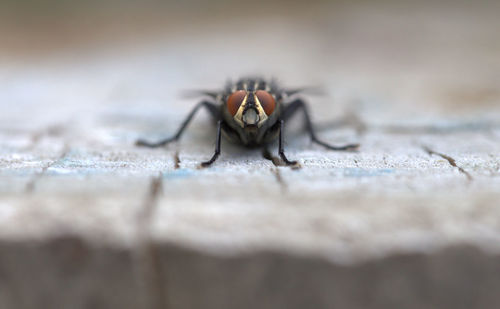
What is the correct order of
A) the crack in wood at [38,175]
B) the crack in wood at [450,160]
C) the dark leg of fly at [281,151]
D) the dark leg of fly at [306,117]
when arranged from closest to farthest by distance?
the crack in wood at [38,175]
the crack in wood at [450,160]
the dark leg of fly at [281,151]
the dark leg of fly at [306,117]

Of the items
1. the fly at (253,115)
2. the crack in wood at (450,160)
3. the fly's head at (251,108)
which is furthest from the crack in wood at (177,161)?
the crack in wood at (450,160)

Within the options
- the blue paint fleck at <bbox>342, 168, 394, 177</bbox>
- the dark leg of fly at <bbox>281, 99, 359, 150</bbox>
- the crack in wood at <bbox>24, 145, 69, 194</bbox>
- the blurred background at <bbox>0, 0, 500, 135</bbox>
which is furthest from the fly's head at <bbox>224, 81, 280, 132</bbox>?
the blurred background at <bbox>0, 0, 500, 135</bbox>

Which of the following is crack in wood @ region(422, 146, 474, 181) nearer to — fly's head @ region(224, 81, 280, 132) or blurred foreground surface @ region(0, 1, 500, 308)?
blurred foreground surface @ region(0, 1, 500, 308)

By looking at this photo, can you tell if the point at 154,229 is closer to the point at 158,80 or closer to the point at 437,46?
the point at 158,80

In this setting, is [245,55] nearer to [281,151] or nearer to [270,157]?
[270,157]

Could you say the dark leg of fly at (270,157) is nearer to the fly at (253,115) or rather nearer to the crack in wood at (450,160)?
the fly at (253,115)
